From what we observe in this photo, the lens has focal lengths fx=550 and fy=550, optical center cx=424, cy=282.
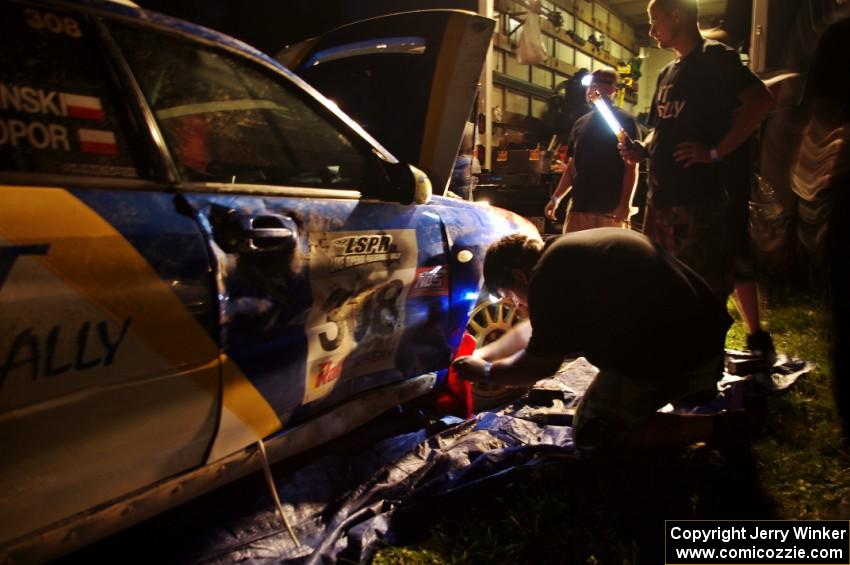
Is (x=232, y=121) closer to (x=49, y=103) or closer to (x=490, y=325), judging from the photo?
(x=49, y=103)

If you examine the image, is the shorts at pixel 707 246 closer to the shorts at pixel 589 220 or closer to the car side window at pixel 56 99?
the shorts at pixel 589 220

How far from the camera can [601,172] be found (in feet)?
14.1

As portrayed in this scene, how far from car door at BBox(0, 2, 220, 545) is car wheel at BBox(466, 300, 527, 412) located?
1.66 m

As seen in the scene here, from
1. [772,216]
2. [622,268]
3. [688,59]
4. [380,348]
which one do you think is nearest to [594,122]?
[688,59]

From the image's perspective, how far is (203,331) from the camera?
144 centimetres

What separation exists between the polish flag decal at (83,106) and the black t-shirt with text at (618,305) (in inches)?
55.8

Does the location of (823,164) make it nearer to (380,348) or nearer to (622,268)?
(622,268)

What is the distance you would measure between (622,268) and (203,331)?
1366 mm

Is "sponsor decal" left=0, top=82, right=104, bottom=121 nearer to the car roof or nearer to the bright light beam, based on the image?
the car roof

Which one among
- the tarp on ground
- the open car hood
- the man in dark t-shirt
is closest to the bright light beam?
the open car hood

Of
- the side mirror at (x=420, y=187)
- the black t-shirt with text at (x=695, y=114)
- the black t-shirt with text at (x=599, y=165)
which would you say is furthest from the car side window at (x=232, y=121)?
the black t-shirt with text at (x=599, y=165)

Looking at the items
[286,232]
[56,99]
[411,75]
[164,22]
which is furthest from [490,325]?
[56,99]

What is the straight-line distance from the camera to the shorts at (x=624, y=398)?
6.72 feet

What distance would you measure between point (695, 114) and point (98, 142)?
277cm
